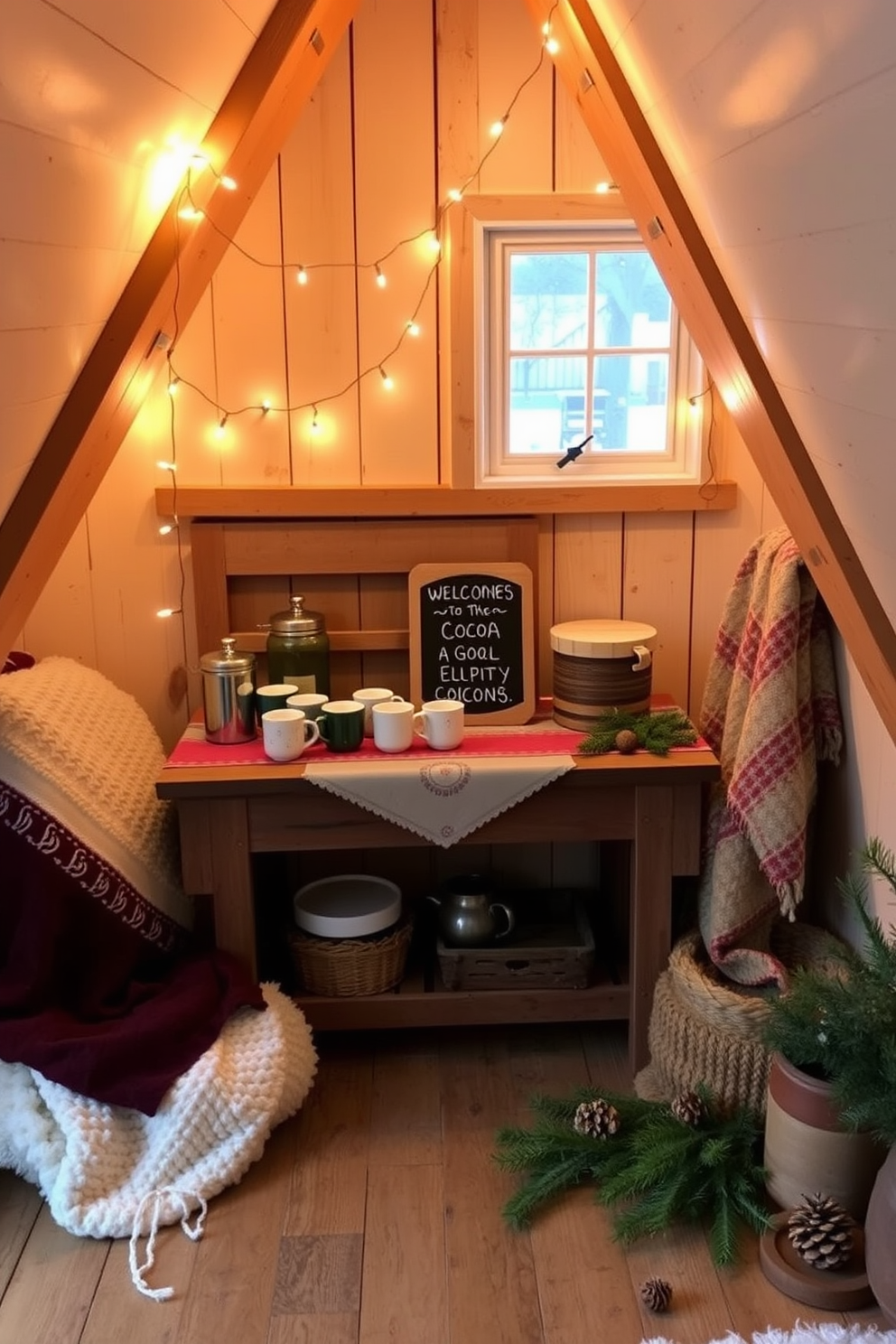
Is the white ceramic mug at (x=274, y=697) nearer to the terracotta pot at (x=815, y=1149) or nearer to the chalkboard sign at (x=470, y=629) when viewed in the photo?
the chalkboard sign at (x=470, y=629)

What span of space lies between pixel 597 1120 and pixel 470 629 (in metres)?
0.99

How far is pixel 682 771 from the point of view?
2.10m

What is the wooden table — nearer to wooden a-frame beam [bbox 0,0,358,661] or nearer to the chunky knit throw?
the chunky knit throw

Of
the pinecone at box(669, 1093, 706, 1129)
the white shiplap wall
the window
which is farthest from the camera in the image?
the window

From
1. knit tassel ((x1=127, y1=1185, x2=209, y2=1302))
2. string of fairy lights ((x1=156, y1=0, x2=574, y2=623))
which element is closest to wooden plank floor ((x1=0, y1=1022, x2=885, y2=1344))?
knit tassel ((x1=127, y1=1185, x2=209, y2=1302))

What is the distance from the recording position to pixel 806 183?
3.53 feet

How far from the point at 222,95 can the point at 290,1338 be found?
71.8 inches

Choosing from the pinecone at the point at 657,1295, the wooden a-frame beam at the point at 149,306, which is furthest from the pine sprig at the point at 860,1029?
the wooden a-frame beam at the point at 149,306

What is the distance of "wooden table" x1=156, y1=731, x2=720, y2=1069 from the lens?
2.09 metres

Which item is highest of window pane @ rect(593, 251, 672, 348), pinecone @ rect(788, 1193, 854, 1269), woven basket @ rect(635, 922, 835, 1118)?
window pane @ rect(593, 251, 672, 348)

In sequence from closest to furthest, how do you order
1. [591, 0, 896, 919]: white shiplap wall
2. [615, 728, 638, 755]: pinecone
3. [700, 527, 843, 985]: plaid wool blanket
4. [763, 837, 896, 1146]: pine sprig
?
[591, 0, 896, 919]: white shiplap wall < [763, 837, 896, 1146]: pine sprig < [700, 527, 843, 985]: plaid wool blanket < [615, 728, 638, 755]: pinecone

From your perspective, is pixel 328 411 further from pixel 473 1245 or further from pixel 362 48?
pixel 473 1245

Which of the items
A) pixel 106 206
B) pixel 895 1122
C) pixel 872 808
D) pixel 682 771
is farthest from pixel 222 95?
pixel 895 1122

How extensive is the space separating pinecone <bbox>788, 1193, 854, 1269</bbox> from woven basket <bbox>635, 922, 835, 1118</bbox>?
25cm
